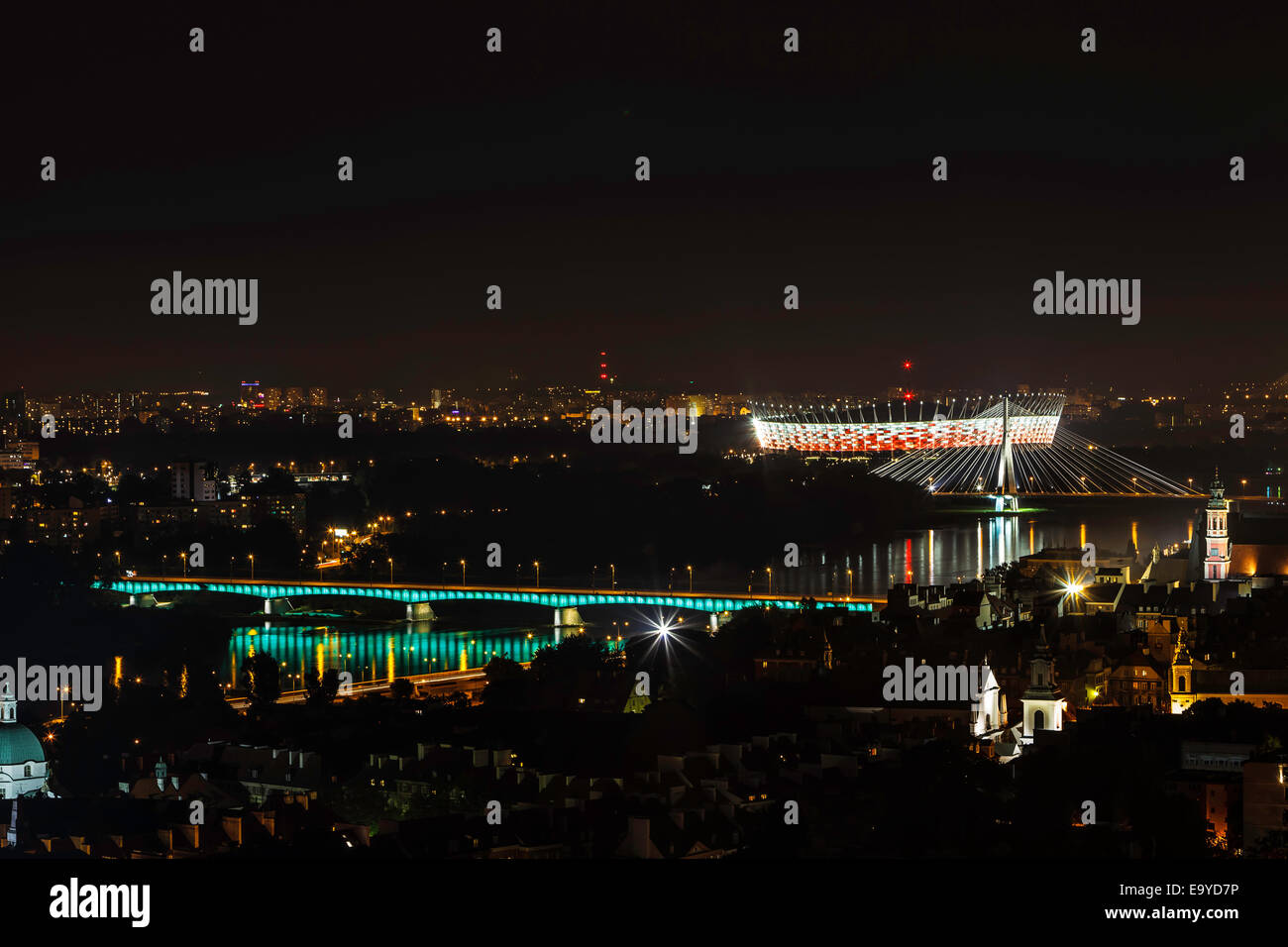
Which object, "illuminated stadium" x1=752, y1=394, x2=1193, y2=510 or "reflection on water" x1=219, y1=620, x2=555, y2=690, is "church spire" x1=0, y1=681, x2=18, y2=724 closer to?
"reflection on water" x1=219, y1=620, x2=555, y2=690

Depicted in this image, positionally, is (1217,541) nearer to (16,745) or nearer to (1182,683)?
(1182,683)

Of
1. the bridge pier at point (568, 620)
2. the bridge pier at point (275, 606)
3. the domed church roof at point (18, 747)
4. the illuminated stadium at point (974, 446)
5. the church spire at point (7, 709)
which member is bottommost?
the domed church roof at point (18, 747)

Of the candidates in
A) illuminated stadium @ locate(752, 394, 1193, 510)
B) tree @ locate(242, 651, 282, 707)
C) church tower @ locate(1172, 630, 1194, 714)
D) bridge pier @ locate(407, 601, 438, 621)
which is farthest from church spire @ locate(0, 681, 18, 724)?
illuminated stadium @ locate(752, 394, 1193, 510)

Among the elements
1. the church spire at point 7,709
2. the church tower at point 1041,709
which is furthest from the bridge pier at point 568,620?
the church spire at point 7,709

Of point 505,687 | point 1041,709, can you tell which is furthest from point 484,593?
point 1041,709

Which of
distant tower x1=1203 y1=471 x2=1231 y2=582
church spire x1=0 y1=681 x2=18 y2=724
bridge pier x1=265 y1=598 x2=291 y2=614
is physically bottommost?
church spire x1=0 y1=681 x2=18 y2=724

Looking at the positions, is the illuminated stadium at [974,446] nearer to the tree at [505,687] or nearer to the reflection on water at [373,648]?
the reflection on water at [373,648]
